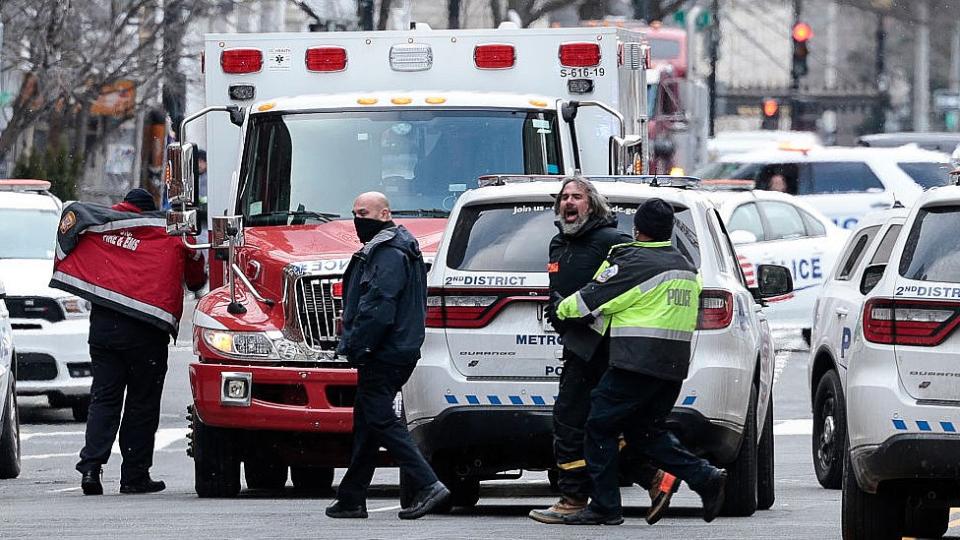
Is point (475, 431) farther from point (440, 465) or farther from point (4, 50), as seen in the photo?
point (4, 50)

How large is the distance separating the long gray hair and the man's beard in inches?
1.9

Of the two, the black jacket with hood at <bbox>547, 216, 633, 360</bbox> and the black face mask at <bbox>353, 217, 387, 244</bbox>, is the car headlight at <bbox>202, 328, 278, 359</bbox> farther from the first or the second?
the black jacket with hood at <bbox>547, 216, 633, 360</bbox>

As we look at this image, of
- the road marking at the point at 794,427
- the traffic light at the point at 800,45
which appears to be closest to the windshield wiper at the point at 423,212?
the road marking at the point at 794,427

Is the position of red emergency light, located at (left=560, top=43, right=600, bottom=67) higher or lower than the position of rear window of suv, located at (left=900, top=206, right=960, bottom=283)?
higher

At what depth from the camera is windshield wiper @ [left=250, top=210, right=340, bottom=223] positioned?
40.5 feet

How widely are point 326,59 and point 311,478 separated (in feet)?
8.62

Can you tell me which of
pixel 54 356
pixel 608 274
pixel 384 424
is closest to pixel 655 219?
pixel 608 274

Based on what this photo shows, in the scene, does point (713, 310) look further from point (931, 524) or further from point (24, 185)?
point (24, 185)

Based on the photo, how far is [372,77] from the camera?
540 inches

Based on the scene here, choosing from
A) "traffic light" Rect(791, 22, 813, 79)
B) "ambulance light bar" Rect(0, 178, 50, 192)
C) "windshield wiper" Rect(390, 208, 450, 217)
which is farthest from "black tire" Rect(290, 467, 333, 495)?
"traffic light" Rect(791, 22, 813, 79)

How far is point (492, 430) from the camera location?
395 inches

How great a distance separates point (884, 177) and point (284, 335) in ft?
55.7

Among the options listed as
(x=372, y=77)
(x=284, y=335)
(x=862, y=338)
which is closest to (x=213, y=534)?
(x=284, y=335)

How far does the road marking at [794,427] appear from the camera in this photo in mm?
16641
